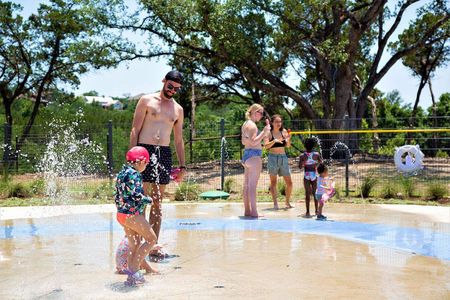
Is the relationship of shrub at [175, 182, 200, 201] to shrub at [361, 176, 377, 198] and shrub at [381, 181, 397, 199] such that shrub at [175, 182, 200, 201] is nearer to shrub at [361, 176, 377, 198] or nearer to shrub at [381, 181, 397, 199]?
shrub at [361, 176, 377, 198]

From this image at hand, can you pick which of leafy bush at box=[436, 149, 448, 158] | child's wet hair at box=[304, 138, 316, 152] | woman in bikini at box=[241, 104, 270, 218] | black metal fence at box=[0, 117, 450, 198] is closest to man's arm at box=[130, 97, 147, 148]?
woman in bikini at box=[241, 104, 270, 218]

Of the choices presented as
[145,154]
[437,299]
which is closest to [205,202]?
[145,154]

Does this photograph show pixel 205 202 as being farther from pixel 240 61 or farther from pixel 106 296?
pixel 240 61

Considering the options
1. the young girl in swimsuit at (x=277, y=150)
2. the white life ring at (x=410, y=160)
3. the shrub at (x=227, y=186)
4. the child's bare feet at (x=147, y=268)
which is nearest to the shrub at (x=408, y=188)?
the white life ring at (x=410, y=160)

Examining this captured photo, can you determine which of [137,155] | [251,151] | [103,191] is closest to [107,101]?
[103,191]

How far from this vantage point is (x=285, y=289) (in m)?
4.90

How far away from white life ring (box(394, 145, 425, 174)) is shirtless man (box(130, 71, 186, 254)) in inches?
442

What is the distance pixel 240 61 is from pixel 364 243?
59.2 ft

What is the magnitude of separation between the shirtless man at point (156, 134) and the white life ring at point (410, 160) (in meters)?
11.2

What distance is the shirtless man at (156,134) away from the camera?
244 inches

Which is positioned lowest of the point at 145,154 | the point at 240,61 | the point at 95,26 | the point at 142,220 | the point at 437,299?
the point at 437,299

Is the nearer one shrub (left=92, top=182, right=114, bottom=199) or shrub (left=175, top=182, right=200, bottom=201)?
shrub (left=175, top=182, right=200, bottom=201)

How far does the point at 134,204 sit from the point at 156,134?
1309 mm

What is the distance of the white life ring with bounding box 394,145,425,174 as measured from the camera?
52.7 feet
